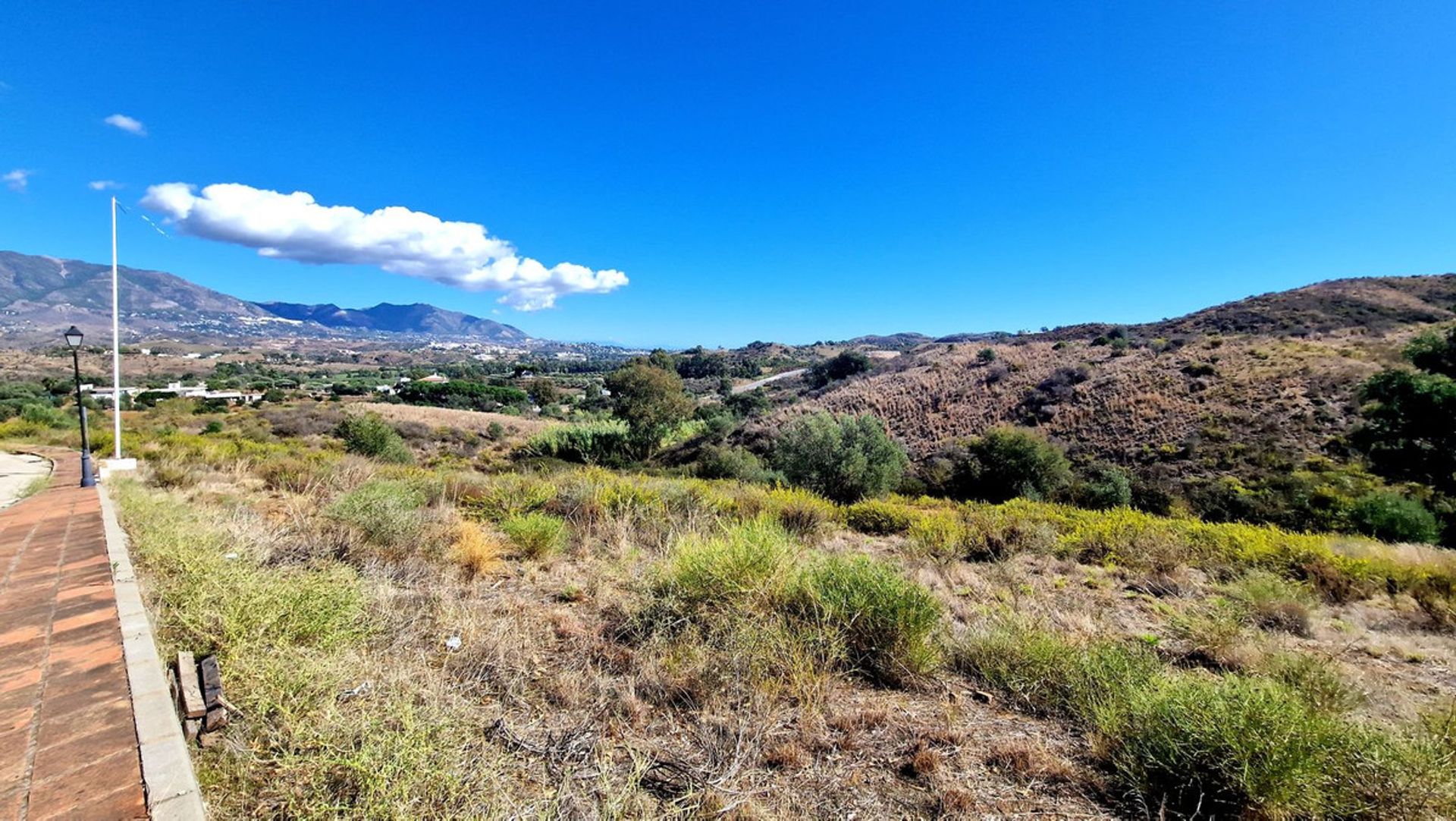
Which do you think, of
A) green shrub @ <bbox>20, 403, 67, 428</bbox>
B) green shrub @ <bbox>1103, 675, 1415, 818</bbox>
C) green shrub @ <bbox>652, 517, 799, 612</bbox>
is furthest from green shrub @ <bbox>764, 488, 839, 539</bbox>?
green shrub @ <bbox>20, 403, 67, 428</bbox>

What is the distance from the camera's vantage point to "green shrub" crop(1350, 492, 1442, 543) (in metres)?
9.75

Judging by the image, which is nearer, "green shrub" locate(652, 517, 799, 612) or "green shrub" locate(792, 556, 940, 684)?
"green shrub" locate(792, 556, 940, 684)

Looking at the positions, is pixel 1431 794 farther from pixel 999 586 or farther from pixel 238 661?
pixel 238 661

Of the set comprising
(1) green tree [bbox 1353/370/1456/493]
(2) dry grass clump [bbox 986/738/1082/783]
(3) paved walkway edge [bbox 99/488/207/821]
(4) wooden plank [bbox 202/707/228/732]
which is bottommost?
(2) dry grass clump [bbox 986/738/1082/783]

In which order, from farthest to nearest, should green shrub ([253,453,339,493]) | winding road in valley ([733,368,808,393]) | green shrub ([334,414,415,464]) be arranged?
winding road in valley ([733,368,808,393]) < green shrub ([334,414,415,464]) < green shrub ([253,453,339,493])

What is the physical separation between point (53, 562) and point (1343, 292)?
195 feet

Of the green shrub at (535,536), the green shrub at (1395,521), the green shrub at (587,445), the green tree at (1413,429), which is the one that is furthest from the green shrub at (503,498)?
the green tree at (1413,429)

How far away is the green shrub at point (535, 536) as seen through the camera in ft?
18.9

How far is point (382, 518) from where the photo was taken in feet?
18.2

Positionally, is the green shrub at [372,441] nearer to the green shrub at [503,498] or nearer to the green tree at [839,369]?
the green shrub at [503,498]

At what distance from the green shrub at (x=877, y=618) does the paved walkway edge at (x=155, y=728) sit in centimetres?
311

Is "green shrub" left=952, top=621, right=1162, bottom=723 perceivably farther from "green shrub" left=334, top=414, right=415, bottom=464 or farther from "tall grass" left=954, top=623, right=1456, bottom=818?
"green shrub" left=334, top=414, right=415, bottom=464

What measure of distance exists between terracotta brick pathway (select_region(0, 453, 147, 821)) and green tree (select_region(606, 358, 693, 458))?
18.2 meters

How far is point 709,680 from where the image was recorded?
316cm
